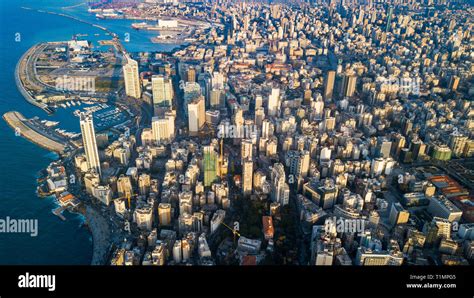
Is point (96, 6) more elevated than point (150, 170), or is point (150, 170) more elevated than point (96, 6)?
point (96, 6)

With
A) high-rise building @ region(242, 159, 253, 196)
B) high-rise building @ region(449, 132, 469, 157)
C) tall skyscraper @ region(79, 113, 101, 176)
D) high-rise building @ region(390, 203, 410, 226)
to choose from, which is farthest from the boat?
high-rise building @ region(390, 203, 410, 226)

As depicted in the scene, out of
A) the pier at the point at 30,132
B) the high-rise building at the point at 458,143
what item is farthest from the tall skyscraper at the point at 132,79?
the high-rise building at the point at 458,143

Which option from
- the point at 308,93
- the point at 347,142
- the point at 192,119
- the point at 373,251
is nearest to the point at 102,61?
the point at 192,119

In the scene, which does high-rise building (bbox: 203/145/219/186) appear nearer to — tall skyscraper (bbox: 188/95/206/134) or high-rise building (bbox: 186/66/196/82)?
tall skyscraper (bbox: 188/95/206/134)

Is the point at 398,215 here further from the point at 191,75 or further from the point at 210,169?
the point at 191,75

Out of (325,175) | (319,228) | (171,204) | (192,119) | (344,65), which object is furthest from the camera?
(344,65)

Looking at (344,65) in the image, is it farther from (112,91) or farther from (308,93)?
(112,91)

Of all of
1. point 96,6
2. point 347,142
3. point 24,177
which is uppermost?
point 96,6

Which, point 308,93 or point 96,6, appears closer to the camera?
point 308,93

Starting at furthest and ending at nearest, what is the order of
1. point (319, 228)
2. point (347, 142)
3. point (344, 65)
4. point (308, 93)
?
point (344, 65) < point (308, 93) < point (347, 142) < point (319, 228)
